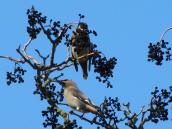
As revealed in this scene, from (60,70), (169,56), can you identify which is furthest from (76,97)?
(169,56)

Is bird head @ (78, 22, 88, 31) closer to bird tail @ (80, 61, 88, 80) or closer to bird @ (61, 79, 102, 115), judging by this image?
bird @ (61, 79, 102, 115)

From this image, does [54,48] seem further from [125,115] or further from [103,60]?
[125,115]

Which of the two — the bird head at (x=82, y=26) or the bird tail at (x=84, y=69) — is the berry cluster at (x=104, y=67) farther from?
the bird tail at (x=84, y=69)

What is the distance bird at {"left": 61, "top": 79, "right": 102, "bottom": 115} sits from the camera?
1138cm

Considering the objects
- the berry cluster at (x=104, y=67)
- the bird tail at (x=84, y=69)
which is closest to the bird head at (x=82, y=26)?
the berry cluster at (x=104, y=67)

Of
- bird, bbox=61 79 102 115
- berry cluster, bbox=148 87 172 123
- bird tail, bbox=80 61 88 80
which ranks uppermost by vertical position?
bird tail, bbox=80 61 88 80

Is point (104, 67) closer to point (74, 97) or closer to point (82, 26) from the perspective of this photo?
point (82, 26)

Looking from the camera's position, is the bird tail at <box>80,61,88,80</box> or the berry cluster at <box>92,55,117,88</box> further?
the bird tail at <box>80,61,88,80</box>

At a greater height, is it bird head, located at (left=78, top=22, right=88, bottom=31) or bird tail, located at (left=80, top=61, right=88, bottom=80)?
bird tail, located at (left=80, top=61, right=88, bottom=80)

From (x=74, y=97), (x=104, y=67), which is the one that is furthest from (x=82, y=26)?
(x=74, y=97)

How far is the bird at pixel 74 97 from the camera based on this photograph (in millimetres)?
11380

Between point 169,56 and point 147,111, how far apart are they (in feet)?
2.70

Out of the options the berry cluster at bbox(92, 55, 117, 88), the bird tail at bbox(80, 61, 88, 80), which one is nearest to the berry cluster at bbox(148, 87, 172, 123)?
the berry cluster at bbox(92, 55, 117, 88)

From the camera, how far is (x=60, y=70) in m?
8.76
